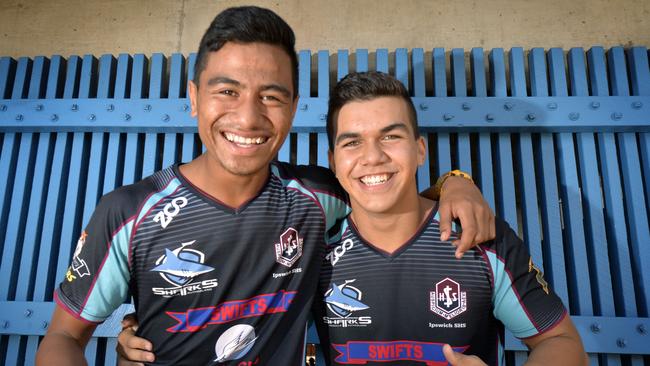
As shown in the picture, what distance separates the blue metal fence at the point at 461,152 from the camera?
183cm

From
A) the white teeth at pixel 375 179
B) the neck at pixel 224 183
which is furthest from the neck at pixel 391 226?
the neck at pixel 224 183

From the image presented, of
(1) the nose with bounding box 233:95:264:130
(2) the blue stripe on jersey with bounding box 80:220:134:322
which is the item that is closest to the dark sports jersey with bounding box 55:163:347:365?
(2) the blue stripe on jersey with bounding box 80:220:134:322

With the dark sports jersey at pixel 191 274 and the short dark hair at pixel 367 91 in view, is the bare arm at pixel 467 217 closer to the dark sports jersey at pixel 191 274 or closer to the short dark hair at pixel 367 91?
the short dark hair at pixel 367 91

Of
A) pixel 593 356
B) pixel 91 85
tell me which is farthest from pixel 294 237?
pixel 91 85

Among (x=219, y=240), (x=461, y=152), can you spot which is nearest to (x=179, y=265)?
(x=219, y=240)

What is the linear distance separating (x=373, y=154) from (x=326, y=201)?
9.7 inches

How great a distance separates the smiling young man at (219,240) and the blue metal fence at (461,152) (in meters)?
0.68

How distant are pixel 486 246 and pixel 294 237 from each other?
22.6 inches

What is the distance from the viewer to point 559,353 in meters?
1.12

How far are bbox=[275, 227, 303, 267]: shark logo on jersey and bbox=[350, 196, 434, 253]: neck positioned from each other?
22 cm

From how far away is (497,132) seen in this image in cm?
193

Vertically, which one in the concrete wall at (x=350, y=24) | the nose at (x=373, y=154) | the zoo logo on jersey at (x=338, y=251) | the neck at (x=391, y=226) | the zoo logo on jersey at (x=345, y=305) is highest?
the concrete wall at (x=350, y=24)

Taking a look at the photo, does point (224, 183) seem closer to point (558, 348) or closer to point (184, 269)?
point (184, 269)

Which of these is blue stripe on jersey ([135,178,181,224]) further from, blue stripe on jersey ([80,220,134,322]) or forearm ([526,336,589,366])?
forearm ([526,336,589,366])
